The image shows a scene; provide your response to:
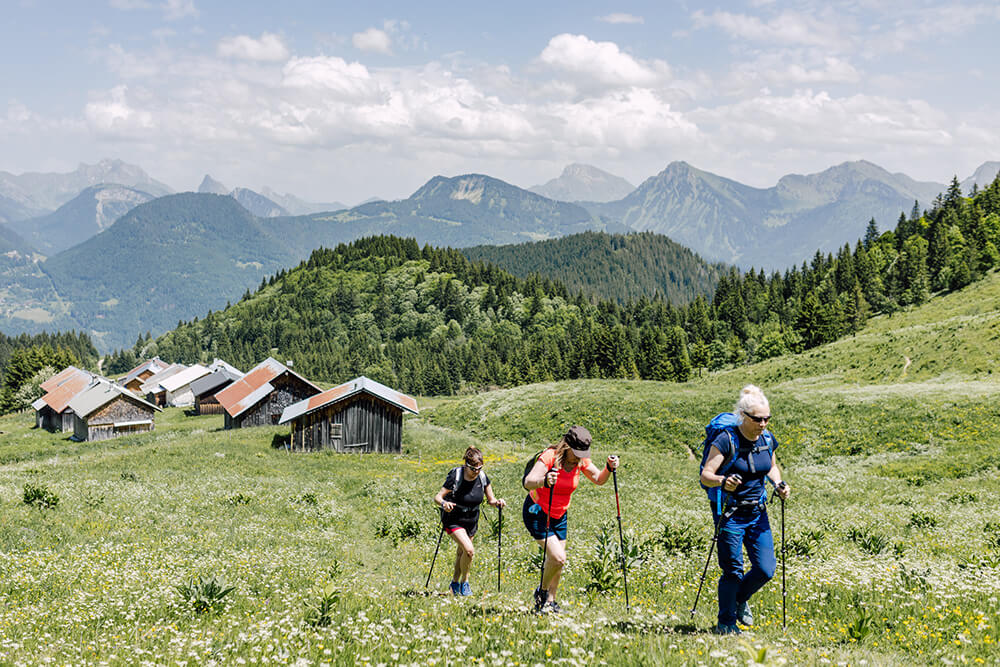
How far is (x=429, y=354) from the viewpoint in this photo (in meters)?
148

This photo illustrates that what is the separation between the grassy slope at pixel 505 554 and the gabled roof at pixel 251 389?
744 inches

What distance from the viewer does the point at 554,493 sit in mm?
8242

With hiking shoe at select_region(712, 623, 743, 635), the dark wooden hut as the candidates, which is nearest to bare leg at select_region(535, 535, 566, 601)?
hiking shoe at select_region(712, 623, 743, 635)

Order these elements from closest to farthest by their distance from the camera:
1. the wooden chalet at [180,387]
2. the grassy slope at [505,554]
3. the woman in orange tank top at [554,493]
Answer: the grassy slope at [505,554] → the woman in orange tank top at [554,493] → the wooden chalet at [180,387]

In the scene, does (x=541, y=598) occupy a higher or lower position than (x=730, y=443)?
lower

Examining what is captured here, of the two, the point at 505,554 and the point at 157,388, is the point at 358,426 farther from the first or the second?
the point at 157,388

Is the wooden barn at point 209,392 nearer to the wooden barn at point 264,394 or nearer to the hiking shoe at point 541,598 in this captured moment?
the wooden barn at point 264,394

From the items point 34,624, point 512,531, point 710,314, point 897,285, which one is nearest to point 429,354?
point 710,314

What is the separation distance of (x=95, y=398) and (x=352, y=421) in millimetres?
45450

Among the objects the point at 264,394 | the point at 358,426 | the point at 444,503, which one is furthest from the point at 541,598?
the point at 264,394

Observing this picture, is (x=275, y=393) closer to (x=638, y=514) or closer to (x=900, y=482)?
(x=638, y=514)

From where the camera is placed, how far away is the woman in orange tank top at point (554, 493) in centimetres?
790

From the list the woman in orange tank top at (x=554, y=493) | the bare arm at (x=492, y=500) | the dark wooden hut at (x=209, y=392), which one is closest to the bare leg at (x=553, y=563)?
the woman in orange tank top at (x=554, y=493)

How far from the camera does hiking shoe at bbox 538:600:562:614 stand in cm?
803
